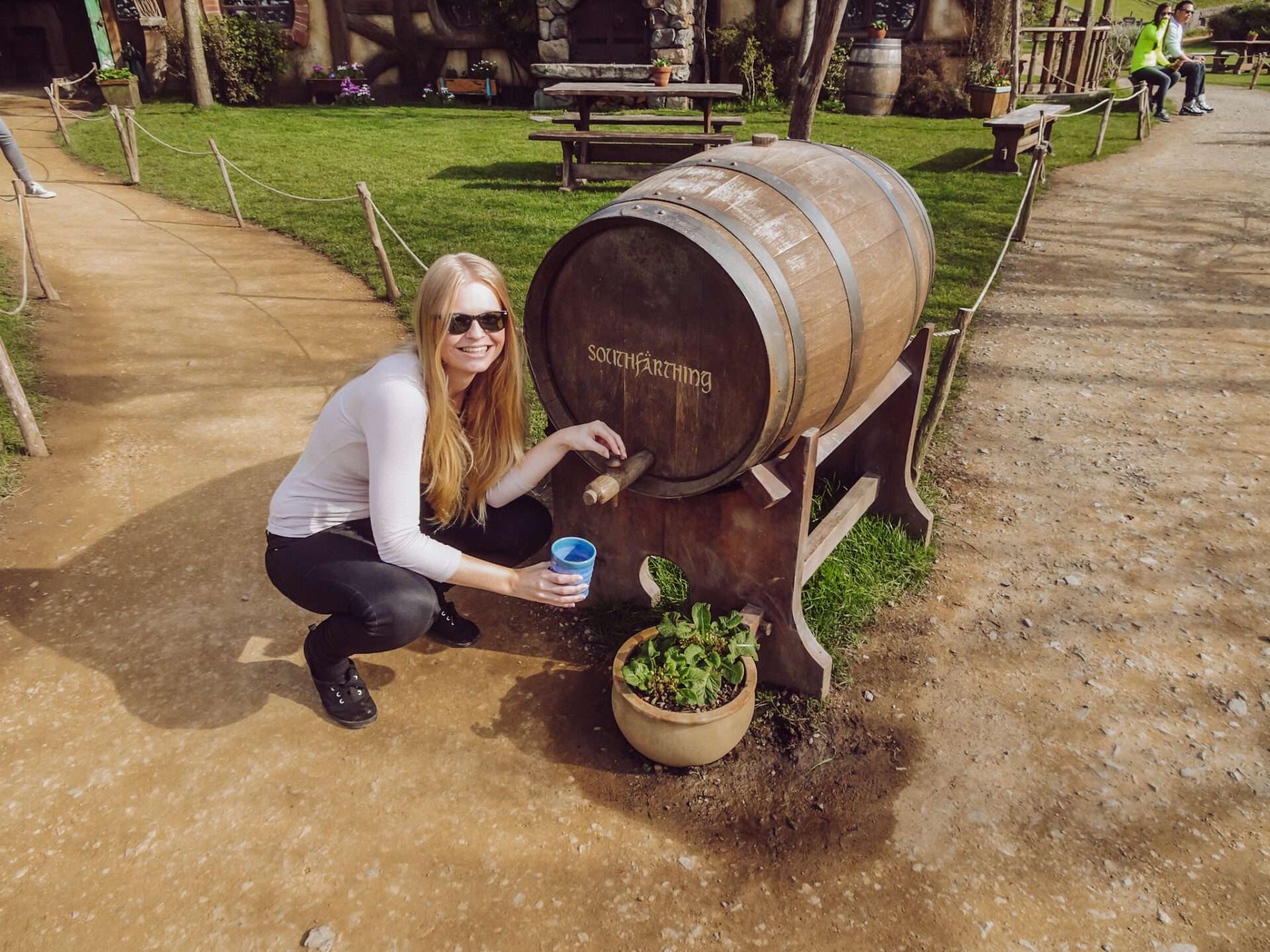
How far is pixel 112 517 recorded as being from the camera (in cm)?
411

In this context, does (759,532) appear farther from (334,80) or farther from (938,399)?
(334,80)

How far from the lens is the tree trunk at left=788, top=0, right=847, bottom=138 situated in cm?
730

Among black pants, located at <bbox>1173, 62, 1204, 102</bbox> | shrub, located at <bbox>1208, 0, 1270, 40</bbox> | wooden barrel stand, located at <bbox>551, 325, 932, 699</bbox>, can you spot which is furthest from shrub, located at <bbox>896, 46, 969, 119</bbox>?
shrub, located at <bbox>1208, 0, 1270, 40</bbox>

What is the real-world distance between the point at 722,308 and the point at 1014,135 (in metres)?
9.45

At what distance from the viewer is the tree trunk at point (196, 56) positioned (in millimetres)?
14469

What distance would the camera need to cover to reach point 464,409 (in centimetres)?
288

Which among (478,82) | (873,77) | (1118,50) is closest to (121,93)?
(478,82)

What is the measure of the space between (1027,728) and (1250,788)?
0.63m

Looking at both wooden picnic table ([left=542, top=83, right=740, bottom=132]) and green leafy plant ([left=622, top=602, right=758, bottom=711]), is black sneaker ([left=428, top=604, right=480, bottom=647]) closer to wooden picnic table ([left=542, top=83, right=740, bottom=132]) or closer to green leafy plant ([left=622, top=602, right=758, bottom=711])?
green leafy plant ([left=622, top=602, right=758, bottom=711])

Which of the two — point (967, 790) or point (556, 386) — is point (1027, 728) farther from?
point (556, 386)

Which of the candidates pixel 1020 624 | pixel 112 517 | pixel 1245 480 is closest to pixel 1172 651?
pixel 1020 624

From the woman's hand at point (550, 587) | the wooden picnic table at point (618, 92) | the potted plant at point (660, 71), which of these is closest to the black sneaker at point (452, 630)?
the woman's hand at point (550, 587)

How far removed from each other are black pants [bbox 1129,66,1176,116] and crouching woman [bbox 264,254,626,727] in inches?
573

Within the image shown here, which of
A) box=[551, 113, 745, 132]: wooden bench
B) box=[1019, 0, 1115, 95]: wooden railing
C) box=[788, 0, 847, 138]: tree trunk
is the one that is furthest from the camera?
box=[1019, 0, 1115, 95]: wooden railing
